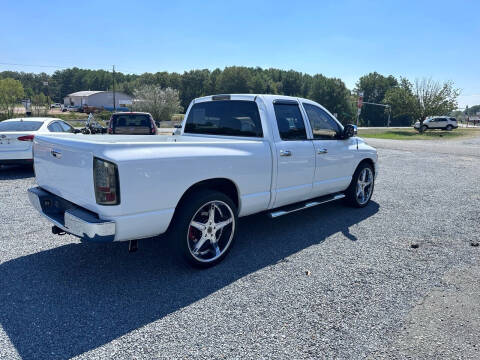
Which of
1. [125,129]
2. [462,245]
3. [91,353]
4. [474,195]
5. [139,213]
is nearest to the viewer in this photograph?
[91,353]

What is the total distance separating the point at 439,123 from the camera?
39.8 m

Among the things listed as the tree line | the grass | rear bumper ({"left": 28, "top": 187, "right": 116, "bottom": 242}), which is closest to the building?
the tree line

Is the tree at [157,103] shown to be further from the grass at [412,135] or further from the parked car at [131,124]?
the parked car at [131,124]

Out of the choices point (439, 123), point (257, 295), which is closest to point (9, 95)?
point (257, 295)

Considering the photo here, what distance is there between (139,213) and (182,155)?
0.68 m

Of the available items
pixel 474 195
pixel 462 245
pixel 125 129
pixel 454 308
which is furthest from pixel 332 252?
pixel 125 129

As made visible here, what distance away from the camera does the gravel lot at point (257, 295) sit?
2.56 metres

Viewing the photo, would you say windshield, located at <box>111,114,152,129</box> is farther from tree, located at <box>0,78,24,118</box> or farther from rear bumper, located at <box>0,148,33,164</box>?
tree, located at <box>0,78,24,118</box>

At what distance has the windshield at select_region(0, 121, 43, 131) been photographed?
28.5 ft

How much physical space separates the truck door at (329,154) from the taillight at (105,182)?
2.99 m

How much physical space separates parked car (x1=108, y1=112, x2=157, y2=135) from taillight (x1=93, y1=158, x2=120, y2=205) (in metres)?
8.20

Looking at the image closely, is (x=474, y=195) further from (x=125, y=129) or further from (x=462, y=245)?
(x=125, y=129)

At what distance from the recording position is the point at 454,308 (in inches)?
123

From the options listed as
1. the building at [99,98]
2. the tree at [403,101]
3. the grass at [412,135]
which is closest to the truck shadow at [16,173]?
the grass at [412,135]
